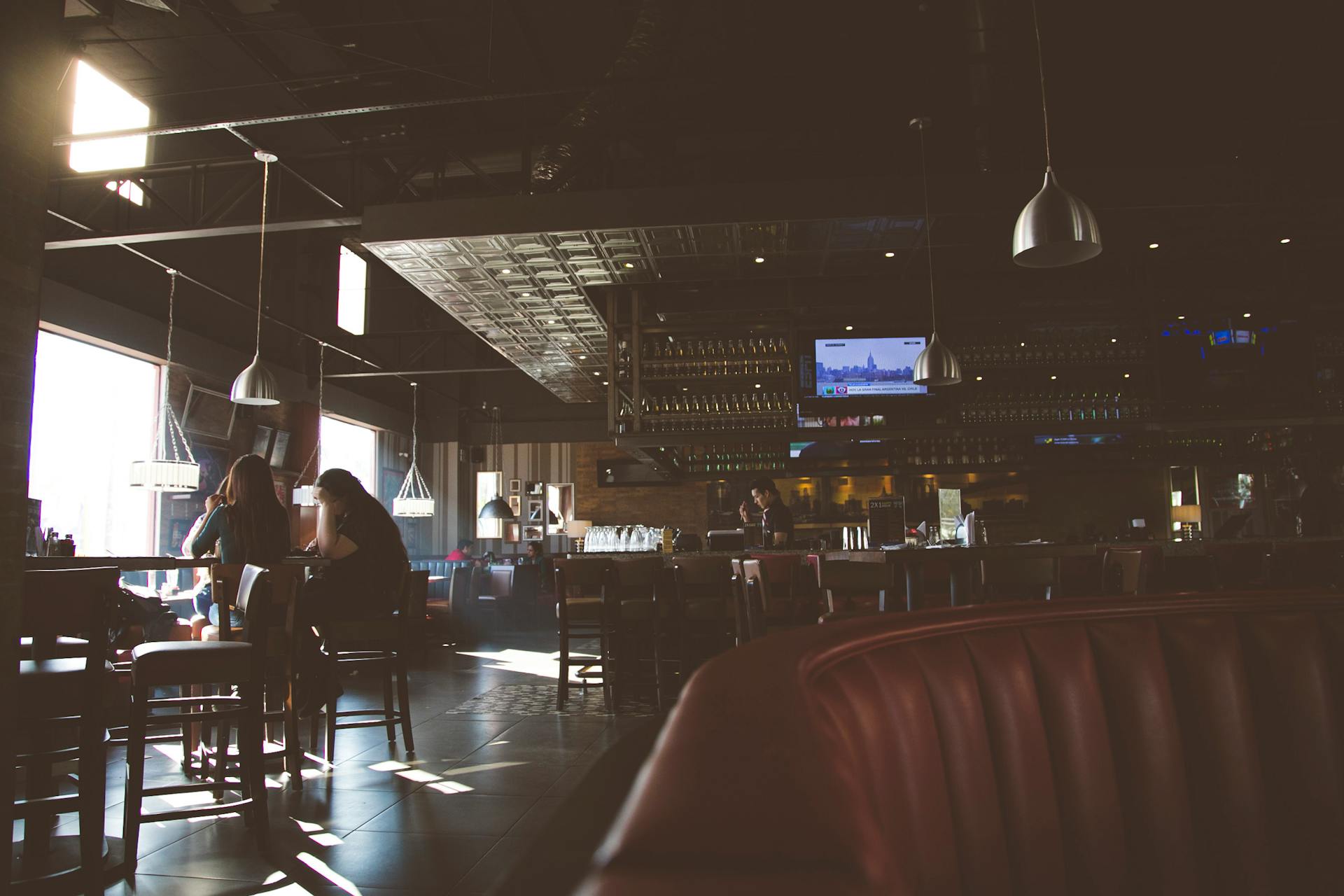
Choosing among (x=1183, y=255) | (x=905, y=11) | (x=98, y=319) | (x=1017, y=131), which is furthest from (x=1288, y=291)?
(x=98, y=319)

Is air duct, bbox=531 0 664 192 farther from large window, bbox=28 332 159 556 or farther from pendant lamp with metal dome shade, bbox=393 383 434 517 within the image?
pendant lamp with metal dome shade, bbox=393 383 434 517

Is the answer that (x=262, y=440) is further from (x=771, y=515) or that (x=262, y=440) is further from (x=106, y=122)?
(x=771, y=515)

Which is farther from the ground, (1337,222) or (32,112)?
(1337,222)

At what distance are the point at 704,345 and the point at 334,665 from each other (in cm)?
450

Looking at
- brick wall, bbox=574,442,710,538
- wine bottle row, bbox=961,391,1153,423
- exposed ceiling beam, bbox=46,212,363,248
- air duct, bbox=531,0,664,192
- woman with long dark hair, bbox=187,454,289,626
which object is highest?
air duct, bbox=531,0,664,192

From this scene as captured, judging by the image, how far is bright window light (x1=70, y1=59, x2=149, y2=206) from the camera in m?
7.35

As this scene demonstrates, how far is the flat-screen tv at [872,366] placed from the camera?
745cm

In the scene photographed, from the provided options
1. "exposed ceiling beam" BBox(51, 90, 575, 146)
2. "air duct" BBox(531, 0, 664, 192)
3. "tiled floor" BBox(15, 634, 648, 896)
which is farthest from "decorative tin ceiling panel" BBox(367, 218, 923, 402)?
"tiled floor" BBox(15, 634, 648, 896)

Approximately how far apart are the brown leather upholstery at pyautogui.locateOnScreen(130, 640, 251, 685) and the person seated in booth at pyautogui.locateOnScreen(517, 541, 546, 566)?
27.3ft

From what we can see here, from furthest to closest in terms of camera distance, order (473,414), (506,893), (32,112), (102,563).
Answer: (473,414), (102,563), (32,112), (506,893)

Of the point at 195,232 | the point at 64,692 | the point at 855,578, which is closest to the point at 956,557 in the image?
the point at 855,578

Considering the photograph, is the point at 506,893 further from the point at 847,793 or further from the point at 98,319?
the point at 98,319

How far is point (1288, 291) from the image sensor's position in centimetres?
773

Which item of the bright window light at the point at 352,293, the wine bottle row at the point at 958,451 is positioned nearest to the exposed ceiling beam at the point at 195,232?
the bright window light at the point at 352,293
